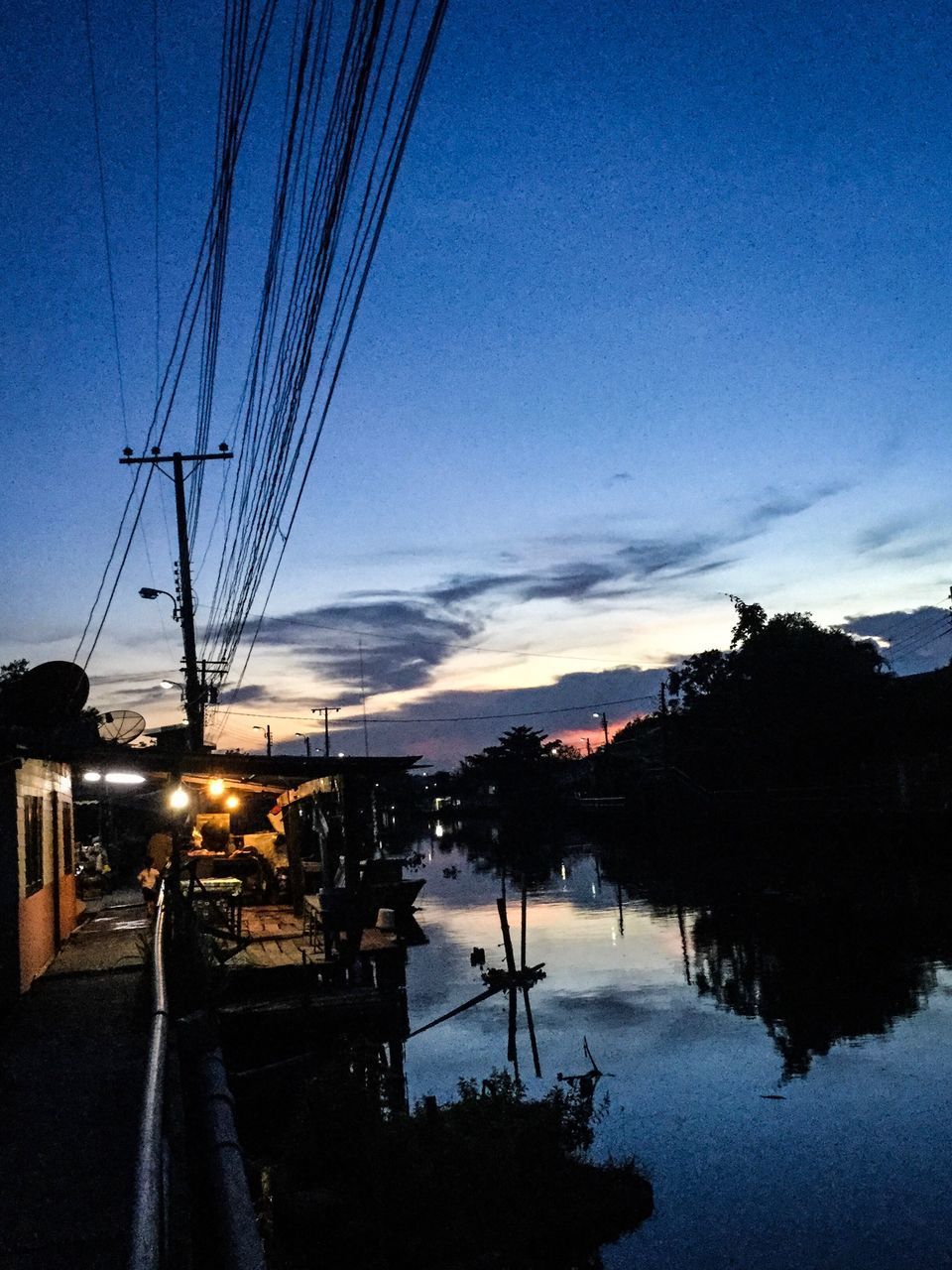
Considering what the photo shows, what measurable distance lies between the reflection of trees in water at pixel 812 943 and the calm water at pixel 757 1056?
0.11 meters

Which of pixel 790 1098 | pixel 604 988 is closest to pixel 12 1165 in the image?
pixel 790 1098

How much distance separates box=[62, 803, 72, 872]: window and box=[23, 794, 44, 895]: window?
12.0 feet

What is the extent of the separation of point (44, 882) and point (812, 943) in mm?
25904

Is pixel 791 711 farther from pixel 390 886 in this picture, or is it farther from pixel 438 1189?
pixel 438 1189

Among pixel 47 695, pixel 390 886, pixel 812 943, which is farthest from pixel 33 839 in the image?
pixel 812 943

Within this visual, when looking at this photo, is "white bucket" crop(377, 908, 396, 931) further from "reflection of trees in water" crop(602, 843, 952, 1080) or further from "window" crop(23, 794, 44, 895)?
"reflection of trees in water" crop(602, 843, 952, 1080)

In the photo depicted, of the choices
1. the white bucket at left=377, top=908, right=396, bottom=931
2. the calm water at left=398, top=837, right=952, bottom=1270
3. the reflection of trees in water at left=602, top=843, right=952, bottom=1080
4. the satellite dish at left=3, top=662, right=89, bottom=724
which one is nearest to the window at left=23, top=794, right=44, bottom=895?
the satellite dish at left=3, top=662, right=89, bottom=724

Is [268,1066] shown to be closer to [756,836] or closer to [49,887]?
[49,887]

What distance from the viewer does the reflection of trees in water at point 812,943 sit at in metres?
23.5

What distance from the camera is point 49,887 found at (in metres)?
16.3

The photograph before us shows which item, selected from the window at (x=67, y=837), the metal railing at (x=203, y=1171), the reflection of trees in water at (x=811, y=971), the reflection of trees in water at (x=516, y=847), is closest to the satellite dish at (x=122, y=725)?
the window at (x=67, y=837)

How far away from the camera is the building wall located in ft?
43.3

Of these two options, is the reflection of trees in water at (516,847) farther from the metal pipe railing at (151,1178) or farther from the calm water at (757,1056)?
the metal pipe railing at (151,1178)

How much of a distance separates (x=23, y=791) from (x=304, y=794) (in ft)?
25.2
